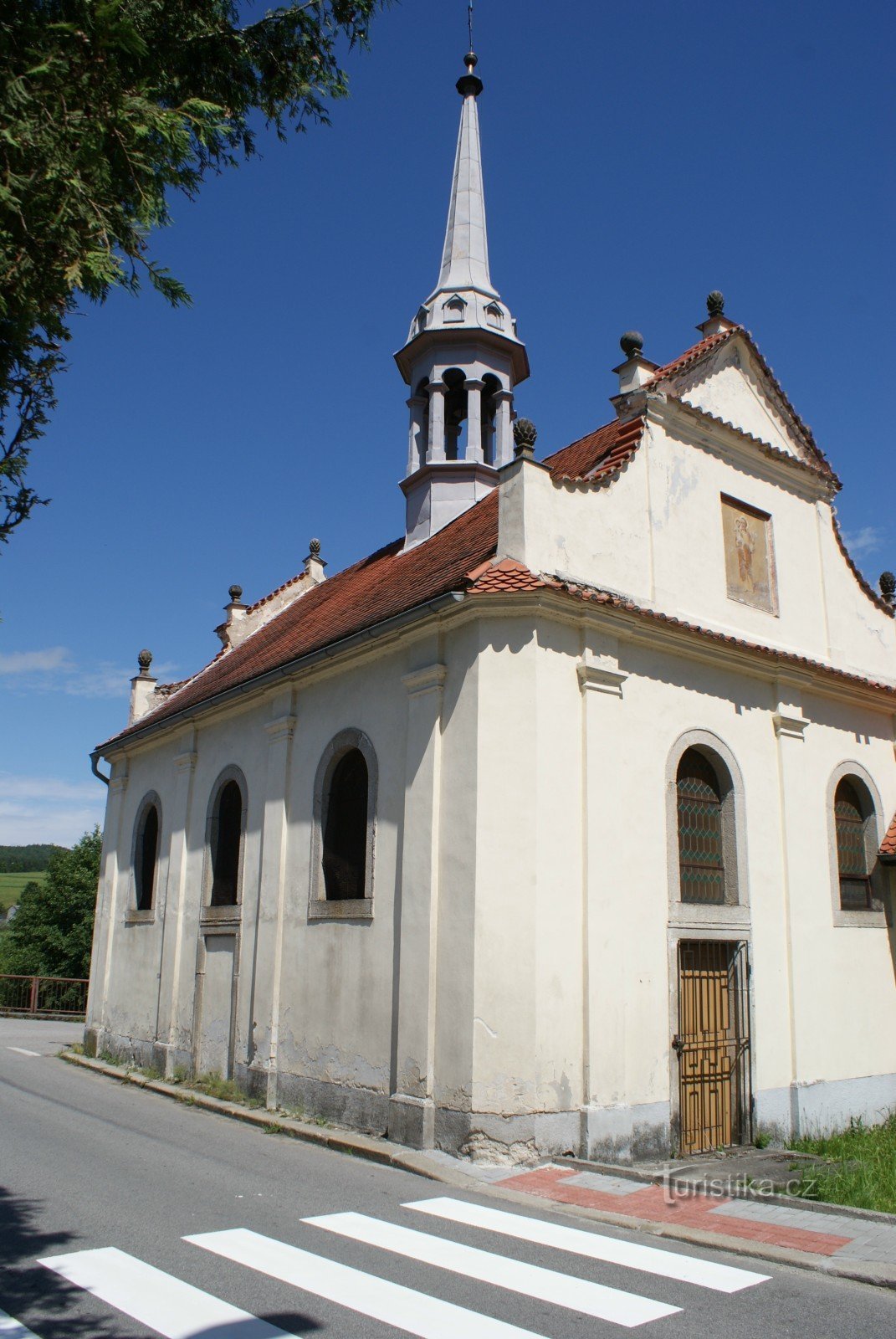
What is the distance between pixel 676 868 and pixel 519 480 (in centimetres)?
437

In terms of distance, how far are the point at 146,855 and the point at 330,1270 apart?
12.6m

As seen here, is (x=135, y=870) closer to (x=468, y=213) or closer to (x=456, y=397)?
(x=456, y=397)

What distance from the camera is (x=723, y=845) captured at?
37.7ft

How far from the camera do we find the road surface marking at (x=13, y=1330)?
15.8ft

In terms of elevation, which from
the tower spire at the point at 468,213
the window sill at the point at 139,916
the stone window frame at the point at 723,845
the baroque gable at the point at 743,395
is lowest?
the window sill at the point at 139,916

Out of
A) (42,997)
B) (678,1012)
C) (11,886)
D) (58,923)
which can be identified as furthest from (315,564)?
(11,886)

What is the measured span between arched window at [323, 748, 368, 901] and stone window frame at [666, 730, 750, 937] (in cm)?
343

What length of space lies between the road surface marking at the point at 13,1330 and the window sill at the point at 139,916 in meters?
11.9

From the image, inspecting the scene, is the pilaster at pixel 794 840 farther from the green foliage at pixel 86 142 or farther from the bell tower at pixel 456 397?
the green foliage at pixel 86 142

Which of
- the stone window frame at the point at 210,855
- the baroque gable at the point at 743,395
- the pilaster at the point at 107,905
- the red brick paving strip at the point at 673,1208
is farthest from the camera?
the pilaster at the point at 107,905

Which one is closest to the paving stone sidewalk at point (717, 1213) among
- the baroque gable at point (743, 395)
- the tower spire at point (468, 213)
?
the baroque gable at point (743, 395)

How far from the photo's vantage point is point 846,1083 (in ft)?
39.3

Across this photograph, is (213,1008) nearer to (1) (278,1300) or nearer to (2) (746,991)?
(2) (746,991)

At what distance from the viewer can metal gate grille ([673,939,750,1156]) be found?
1028 cm
